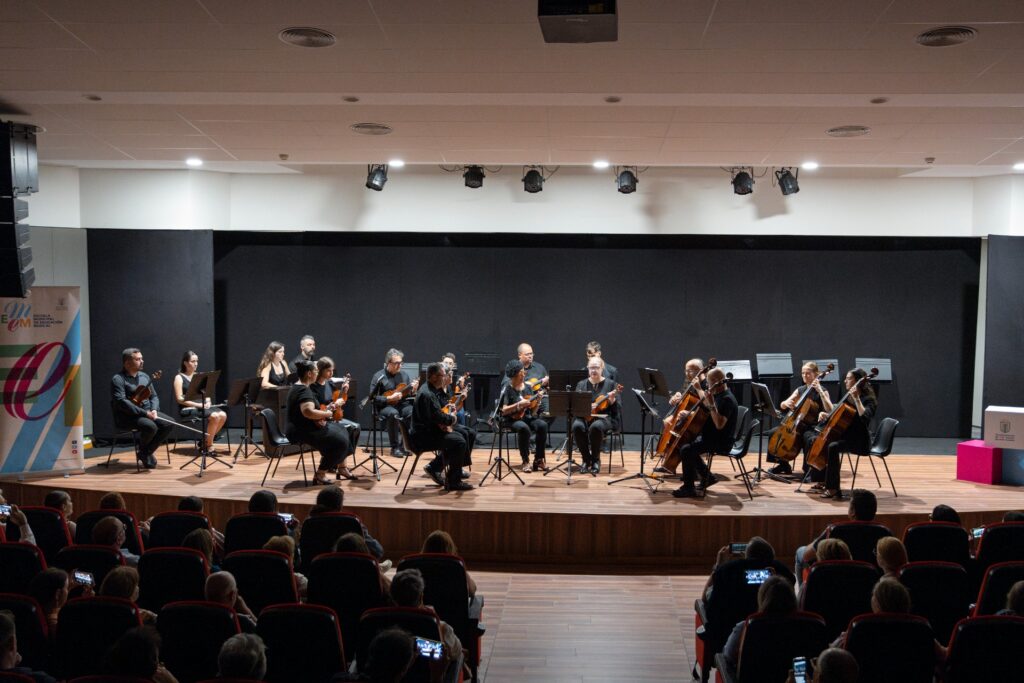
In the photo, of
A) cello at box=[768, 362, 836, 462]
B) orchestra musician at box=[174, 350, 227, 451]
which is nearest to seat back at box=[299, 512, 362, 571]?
orchestra musician at box=[174, 350, 227, 451]

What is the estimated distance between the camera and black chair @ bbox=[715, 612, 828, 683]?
3.68 metres

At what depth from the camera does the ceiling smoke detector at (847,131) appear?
7.85 metres

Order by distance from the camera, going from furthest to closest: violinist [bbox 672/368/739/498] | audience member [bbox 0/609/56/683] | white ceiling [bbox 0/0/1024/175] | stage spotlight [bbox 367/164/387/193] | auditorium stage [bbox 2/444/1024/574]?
stage spotlight [bbox 367/164/387/193]
violinist [bbox 672/368/739/498]
auditorium stage [bbox 2/444/1024/574]
white ceiling [bbox 0/0/1024/175]
audience member [bbox 0/609/56/683]

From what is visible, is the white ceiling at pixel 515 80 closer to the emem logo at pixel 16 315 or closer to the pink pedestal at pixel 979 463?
the emem logo at pixel 16 315

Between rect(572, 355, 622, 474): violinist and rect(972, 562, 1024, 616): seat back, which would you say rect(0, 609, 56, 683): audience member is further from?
rect(572, 355, 622, 474): violinist

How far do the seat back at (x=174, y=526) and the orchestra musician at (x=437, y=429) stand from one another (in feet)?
9.37

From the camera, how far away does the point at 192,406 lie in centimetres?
988

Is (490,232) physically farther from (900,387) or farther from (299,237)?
(900,387)

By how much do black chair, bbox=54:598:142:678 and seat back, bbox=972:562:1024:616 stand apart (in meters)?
4.02

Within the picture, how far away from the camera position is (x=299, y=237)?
1252cm

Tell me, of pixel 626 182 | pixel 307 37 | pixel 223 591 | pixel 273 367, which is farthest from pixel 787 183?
pixel 223 591

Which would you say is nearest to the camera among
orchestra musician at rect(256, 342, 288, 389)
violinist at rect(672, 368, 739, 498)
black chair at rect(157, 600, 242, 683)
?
black chair at rect(157, 600, 242, 683)

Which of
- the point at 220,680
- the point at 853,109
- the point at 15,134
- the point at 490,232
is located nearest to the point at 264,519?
the point at 220,680

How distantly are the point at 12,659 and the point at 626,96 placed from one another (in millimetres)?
5452
